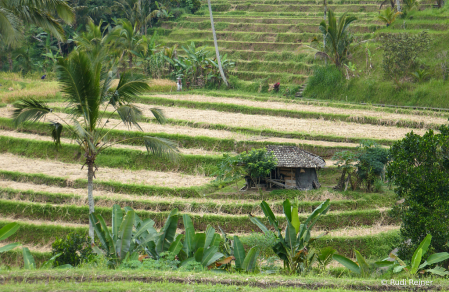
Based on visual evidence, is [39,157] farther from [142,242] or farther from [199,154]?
[142,242]

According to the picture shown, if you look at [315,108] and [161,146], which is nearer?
[161,146]

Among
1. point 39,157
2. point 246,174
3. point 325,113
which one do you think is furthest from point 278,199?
point 39,157

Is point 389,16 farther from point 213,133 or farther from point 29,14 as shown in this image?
point 29,14

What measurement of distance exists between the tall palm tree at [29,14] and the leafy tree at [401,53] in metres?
10.8

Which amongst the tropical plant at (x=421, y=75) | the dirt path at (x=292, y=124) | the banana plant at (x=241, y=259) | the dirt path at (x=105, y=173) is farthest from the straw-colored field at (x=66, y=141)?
the tropical plant at (x=421, y=75)

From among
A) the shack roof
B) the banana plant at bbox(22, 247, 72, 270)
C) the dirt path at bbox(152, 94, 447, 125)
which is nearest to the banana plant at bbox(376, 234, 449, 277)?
the shack roof

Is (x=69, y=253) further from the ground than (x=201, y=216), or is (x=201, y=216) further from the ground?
(x=69, y=253)

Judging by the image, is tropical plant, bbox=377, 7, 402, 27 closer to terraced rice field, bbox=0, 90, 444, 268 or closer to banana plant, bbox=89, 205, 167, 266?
terraced rice field, bbox=0, 90, 444, 268

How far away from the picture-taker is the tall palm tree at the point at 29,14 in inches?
355

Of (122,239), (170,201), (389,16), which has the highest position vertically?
(389,16)

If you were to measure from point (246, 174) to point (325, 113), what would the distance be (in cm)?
549

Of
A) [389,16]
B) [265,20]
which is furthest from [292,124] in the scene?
[265,20]

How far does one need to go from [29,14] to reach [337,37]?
10928 mm

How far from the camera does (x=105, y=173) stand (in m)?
10.4
